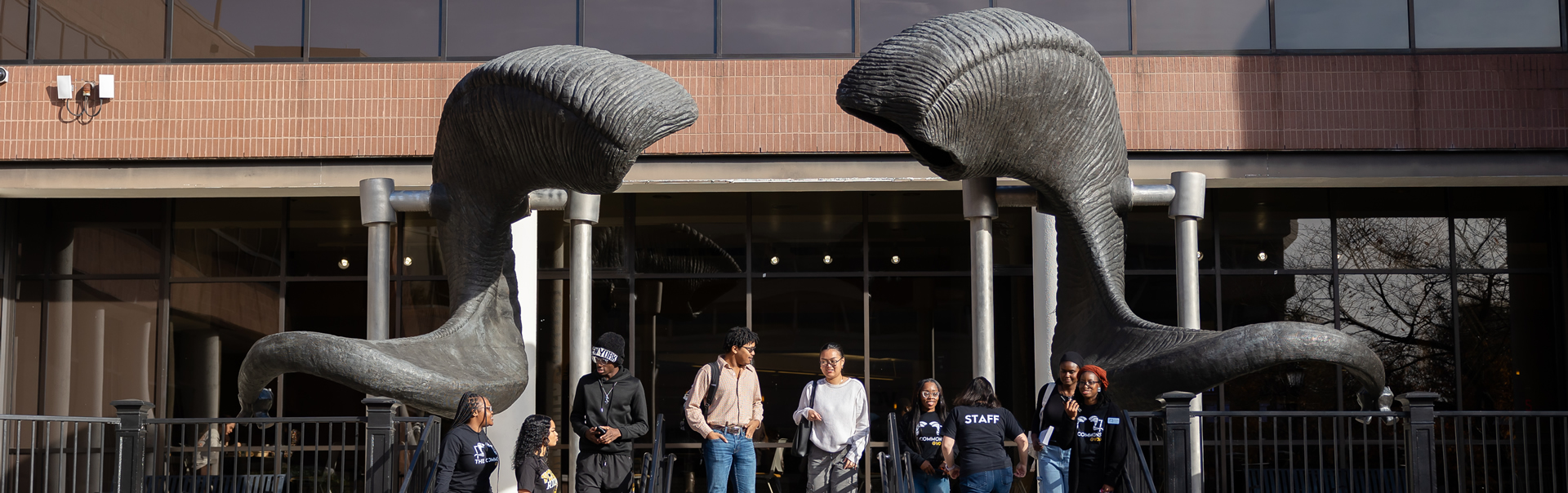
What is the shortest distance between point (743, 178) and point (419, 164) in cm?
323

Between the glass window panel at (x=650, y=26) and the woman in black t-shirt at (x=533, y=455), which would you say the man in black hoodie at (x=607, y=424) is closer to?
the woman in black t-shirt at (x=533, y=455)

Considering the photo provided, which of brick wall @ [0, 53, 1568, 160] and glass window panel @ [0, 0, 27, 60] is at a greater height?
glass window panel @ [0, 0, 27, 60]

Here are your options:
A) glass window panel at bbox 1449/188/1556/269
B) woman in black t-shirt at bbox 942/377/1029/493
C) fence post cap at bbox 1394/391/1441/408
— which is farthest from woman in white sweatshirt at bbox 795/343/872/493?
glass window panel at bbox 1449/188/1556/269

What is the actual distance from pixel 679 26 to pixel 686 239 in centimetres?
243

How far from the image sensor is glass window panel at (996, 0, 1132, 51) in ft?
44.8

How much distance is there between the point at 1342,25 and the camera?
13.6 meters

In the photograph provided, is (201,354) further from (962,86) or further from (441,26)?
(962,86)

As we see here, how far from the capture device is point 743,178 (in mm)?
13430

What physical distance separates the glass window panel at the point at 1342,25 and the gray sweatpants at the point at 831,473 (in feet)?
25.5

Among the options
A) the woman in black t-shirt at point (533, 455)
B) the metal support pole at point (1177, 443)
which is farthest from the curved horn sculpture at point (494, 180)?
the metal support pole at point (1177, 443)

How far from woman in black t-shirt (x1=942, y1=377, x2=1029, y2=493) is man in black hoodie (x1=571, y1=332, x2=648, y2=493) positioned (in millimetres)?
1777

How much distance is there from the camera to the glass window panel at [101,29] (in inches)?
549

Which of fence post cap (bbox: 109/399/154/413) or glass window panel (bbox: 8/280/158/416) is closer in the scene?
fence post cap (bbox: 109/399/154/413)

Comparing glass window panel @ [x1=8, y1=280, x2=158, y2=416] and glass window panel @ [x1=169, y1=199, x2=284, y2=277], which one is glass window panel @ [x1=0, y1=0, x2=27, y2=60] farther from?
glass window panel @ [x1=8, y1=280, x2=158, y2=416]
